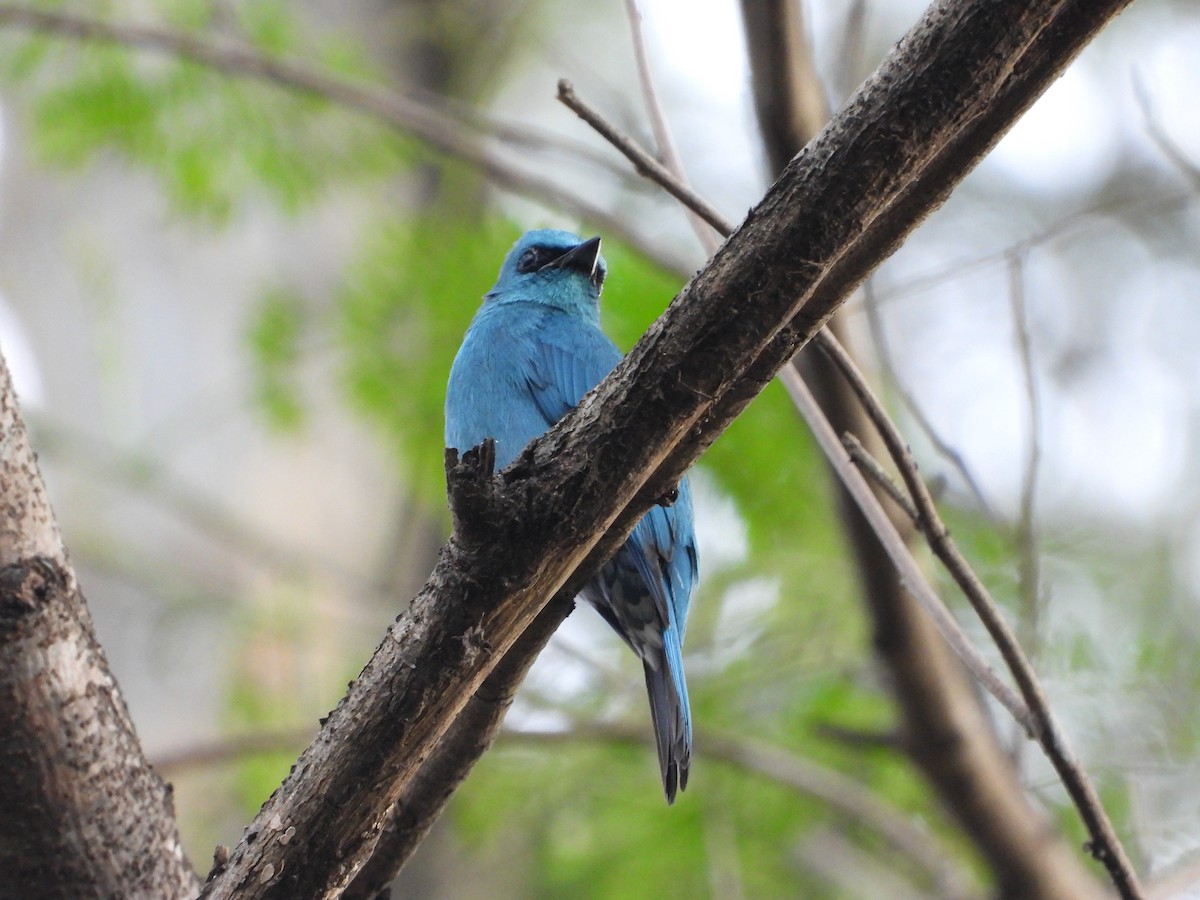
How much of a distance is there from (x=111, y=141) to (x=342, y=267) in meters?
2.08

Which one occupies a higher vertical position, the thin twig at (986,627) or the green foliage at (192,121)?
the green foliage at (192,121)

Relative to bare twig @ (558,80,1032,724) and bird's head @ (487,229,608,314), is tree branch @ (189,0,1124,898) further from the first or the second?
bird's head @ (487,229,608,314)

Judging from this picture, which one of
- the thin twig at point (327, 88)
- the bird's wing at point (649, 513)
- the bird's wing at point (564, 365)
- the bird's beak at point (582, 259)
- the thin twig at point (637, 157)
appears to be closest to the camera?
the thin twig at point (637, 157)

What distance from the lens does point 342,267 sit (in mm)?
7773

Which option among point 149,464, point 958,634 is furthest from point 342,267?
point 958,634

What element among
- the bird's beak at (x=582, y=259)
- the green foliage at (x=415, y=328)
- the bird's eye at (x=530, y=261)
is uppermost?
the green foliage at (x=415, y=328)

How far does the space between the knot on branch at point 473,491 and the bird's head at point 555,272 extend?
2734mm

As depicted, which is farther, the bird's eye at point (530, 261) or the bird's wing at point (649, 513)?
the bird's eye at point (530, 261)

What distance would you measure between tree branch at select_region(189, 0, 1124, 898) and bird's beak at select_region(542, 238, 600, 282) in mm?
2652

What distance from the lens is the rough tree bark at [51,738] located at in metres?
2.29

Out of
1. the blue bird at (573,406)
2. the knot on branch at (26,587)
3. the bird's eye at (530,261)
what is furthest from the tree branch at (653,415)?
the bird's eye at (530,261)

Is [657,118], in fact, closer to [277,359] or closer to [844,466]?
[844,466]

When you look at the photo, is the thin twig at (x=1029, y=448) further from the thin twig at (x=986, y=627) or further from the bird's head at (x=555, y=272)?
the bird's head at (x=555, y=272)

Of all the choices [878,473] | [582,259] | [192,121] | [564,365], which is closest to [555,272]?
[582,259]
